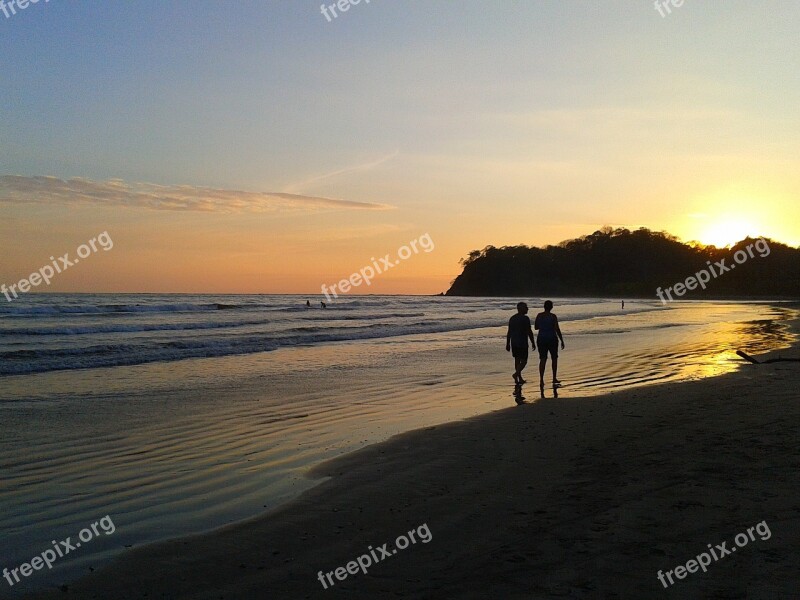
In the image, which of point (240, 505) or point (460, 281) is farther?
point (460, 281)

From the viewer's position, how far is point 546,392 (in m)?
12.6

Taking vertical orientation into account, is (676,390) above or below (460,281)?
below

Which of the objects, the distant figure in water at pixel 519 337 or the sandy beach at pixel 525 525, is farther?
the distant figure in water at pixel 519 337

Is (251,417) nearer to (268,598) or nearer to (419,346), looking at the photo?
(268,598)

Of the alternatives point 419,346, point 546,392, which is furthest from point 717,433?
point 419,346

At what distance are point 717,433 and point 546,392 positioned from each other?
5.17 meters

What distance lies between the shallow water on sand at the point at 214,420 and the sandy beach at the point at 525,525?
710 mm
